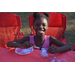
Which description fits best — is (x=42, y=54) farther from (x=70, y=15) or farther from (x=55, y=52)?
(x=70, y=15)

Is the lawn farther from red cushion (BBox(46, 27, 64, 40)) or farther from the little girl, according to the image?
the little girl

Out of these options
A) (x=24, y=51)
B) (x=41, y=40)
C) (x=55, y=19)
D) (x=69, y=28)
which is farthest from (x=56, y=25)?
(x=69, y=28)

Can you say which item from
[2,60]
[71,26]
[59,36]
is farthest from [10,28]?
[71,26]

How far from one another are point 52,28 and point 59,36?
232mm

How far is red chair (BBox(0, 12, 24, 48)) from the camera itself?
1839 millimetres

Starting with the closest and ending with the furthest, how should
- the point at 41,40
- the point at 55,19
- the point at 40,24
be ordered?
1. the point at 40,24
2. the point at 41,40
3. the point at 55,19

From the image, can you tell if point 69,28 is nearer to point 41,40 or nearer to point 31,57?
point 41,40

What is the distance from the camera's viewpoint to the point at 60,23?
1870 millimetres

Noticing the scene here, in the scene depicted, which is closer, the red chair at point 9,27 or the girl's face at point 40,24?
the girl's face at point 40,24

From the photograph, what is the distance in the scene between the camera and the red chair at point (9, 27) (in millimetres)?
1839

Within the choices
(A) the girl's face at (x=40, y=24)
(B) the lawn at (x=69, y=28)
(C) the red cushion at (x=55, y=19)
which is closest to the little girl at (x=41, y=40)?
(A) the girl's face at (x=40, y=24)

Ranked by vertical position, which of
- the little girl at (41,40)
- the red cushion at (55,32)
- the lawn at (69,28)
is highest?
the little girl at (41,40)

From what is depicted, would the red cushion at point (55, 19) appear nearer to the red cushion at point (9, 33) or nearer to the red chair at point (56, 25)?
the red chair at point (56, 25)

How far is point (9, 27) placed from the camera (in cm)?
191
